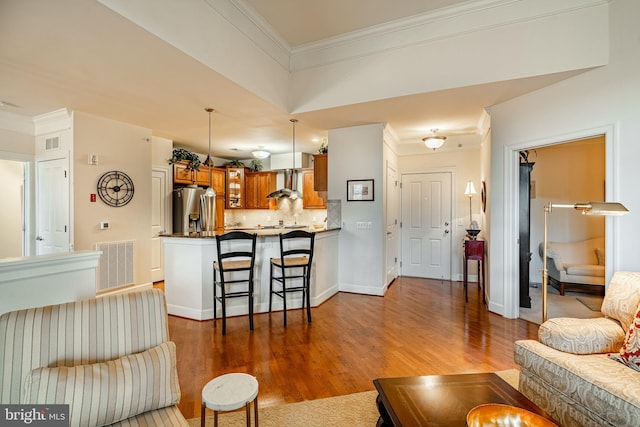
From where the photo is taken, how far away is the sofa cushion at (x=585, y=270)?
445cm

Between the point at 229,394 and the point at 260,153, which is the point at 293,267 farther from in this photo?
the point at 260,153

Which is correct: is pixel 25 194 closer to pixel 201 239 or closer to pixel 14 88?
pixel 14 88

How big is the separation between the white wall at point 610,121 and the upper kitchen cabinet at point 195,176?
567 cm

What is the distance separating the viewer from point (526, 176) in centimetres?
381

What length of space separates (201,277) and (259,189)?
4.11m

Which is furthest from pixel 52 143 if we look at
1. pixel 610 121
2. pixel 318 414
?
pixel 610 121

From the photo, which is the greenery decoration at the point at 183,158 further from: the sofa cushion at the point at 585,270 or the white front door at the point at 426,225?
the sofa cushion at the point at 585,270

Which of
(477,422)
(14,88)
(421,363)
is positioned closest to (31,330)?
(477,422)

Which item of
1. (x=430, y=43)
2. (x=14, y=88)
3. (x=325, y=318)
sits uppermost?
(x=430, y=43)

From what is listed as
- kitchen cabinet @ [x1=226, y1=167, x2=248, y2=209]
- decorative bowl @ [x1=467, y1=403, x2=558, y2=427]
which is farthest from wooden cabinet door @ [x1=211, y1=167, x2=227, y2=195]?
decorative bowl @ [x1=467, y1=403, x2=558, y2=427]

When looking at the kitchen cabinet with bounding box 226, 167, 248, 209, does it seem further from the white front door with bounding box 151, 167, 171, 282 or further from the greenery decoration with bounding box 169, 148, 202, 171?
the white front door with bounding box 151, 167, 171, 282

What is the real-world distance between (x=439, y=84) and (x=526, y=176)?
1762 millimetres

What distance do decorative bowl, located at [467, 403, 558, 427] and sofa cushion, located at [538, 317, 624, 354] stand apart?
2.91ft

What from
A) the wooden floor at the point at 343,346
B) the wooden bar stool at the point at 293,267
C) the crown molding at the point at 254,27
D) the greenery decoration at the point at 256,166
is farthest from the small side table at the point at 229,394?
the greenery decoration at the point at 256,166
